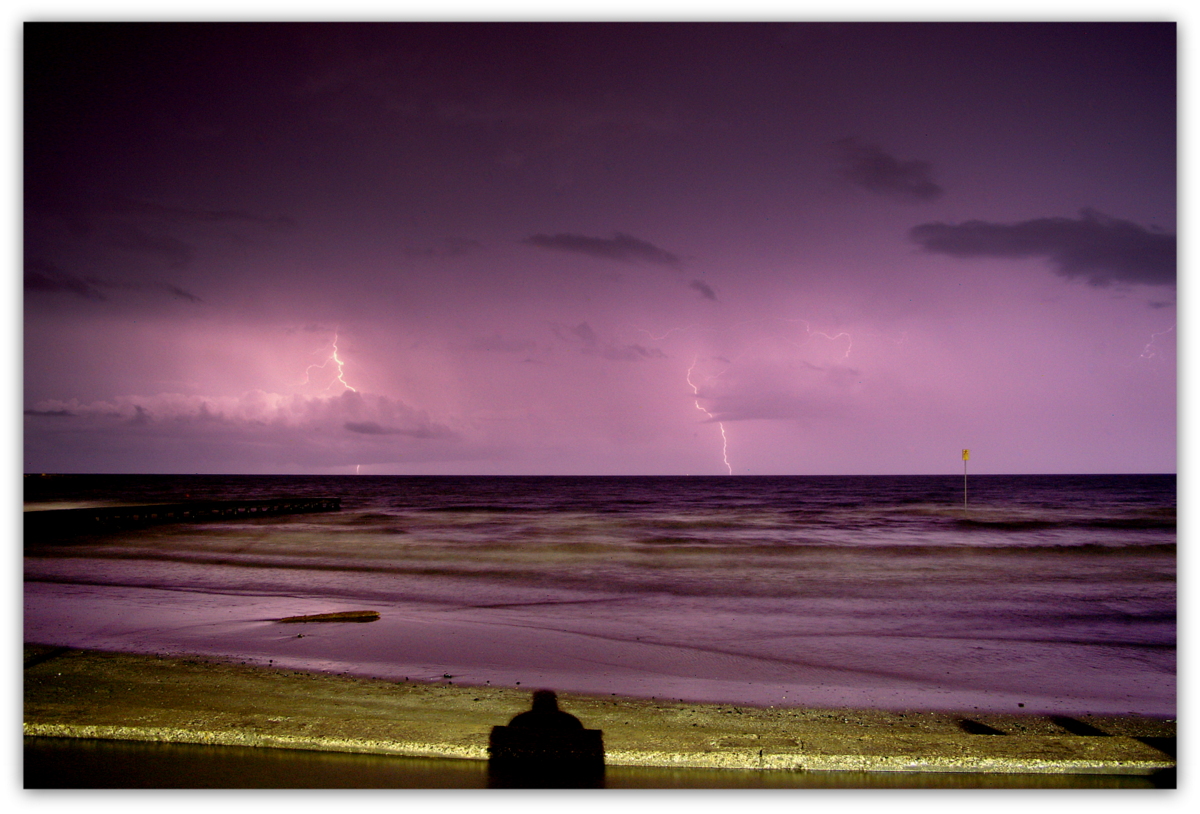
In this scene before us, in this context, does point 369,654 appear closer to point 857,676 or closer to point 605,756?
point 605,756

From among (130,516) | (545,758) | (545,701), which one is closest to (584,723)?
(545,701)

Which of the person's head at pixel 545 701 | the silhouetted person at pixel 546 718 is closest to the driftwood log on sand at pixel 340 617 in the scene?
the person's head at pixel 545 701

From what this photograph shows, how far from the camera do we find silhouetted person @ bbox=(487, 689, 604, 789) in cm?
417

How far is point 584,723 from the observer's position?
5258 millimetres

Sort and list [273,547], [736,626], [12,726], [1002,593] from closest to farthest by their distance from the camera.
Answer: [12,726] → [736,626] → [1002,593] → [273,547]

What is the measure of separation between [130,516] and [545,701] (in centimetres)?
2736

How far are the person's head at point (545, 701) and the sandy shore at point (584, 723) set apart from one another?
91 millimetres

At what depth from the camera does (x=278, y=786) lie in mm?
4172

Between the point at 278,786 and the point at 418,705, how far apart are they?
1618mm

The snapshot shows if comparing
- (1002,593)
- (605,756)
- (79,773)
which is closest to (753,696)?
(605,756)

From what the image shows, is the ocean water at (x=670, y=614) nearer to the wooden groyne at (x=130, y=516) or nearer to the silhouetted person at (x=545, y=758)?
the wooden groyne at (x=130, y=516)

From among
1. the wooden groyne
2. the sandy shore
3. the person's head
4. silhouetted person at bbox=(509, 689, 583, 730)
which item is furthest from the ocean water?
the wooden groyne

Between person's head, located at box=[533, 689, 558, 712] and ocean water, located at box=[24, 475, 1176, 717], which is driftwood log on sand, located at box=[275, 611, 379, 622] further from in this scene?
person's head, located at box=[533, 689, 558, 712]

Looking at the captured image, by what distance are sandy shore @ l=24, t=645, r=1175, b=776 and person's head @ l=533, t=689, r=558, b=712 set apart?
9 centimetres
